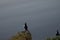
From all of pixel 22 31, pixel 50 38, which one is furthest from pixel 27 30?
pixel 50 38

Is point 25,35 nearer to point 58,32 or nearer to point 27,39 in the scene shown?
point 27,39

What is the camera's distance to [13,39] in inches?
3816

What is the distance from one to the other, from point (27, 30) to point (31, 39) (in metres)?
3.30

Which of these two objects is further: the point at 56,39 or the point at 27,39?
the point at 27,39

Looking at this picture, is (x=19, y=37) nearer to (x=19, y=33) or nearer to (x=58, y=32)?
(x=19, y=33)

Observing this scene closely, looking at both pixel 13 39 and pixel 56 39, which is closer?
pixel 56 39

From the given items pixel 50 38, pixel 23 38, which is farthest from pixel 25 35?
pixel 50 38

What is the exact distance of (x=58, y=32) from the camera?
9456cm

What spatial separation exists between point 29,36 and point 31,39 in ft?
4.11

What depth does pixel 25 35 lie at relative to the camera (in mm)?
95500

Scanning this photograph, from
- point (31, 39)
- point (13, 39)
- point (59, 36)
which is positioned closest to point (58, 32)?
point (59, 36)

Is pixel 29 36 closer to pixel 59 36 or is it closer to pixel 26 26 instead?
pixel 26 26

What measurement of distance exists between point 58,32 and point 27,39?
10.5 metres

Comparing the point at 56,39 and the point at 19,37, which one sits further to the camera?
the point at 19,37
